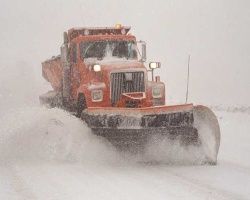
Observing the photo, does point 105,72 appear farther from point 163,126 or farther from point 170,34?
point 170,34

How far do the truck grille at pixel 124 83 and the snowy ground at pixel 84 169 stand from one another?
2.92ft

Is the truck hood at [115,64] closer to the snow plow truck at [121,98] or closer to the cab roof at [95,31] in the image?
the snow plow truck at [121,98]

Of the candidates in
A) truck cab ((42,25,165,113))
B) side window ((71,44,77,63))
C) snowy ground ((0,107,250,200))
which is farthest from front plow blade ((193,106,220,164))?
side window ((71,44,77,63))

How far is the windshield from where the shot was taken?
11.0 metres

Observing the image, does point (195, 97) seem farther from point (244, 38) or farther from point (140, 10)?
point (140, 10)

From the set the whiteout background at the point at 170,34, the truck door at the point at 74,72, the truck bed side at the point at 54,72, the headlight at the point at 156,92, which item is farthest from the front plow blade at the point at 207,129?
the whiteout background at the point at 170,34

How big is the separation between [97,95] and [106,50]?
1.60 m

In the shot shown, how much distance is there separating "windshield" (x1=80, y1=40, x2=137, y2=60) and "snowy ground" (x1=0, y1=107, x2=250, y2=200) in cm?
171

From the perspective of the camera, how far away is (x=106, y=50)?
11.0 meters

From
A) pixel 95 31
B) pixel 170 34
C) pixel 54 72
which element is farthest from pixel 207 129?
pixel 170 34

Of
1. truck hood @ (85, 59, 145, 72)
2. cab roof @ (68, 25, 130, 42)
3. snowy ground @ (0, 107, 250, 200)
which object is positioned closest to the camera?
snowy ground @ (0, 107, 250, 200)

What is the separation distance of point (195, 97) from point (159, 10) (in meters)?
39.8

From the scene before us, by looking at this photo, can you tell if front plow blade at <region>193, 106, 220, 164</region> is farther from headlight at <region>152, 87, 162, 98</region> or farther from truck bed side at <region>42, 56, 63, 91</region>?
truck bed side at <region>42, 56, 63, 91</region>

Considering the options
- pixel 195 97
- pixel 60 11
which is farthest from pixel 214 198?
pixel 60 11
